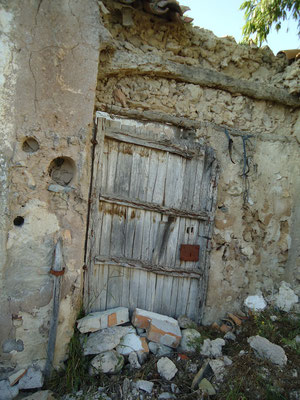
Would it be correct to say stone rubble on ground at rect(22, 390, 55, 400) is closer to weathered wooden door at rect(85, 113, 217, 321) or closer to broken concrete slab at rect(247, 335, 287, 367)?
weathered wooden door at rect(85, 113, 217, 321)

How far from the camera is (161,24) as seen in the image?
3.10 meters

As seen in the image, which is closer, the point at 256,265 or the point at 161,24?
the point at 161,24

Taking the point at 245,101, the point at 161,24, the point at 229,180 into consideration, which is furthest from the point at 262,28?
the point at 229,180

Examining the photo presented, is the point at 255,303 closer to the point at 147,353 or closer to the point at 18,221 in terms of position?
the point at 147,353

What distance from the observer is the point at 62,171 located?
2.68 m

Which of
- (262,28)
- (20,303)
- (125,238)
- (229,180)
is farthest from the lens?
(262,28)

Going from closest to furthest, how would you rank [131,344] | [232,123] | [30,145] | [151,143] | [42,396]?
[42,396], [30,145], [131,344], [151,143], [232,123]

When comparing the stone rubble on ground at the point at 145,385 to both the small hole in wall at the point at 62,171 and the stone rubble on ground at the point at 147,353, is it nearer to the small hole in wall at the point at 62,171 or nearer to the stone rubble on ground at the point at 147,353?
the stone rubble on ground at the point at 147,353

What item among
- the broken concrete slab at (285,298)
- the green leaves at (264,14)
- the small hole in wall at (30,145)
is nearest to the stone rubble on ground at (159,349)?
the broken concrete slab at (285,298)

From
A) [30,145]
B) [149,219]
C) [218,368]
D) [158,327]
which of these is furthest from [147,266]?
[30,145]

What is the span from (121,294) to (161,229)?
82 cm

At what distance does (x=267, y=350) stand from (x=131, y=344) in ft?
4.27

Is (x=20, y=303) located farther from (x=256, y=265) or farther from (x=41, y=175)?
(x=256, y=265)

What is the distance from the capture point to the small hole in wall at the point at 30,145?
248 cm
